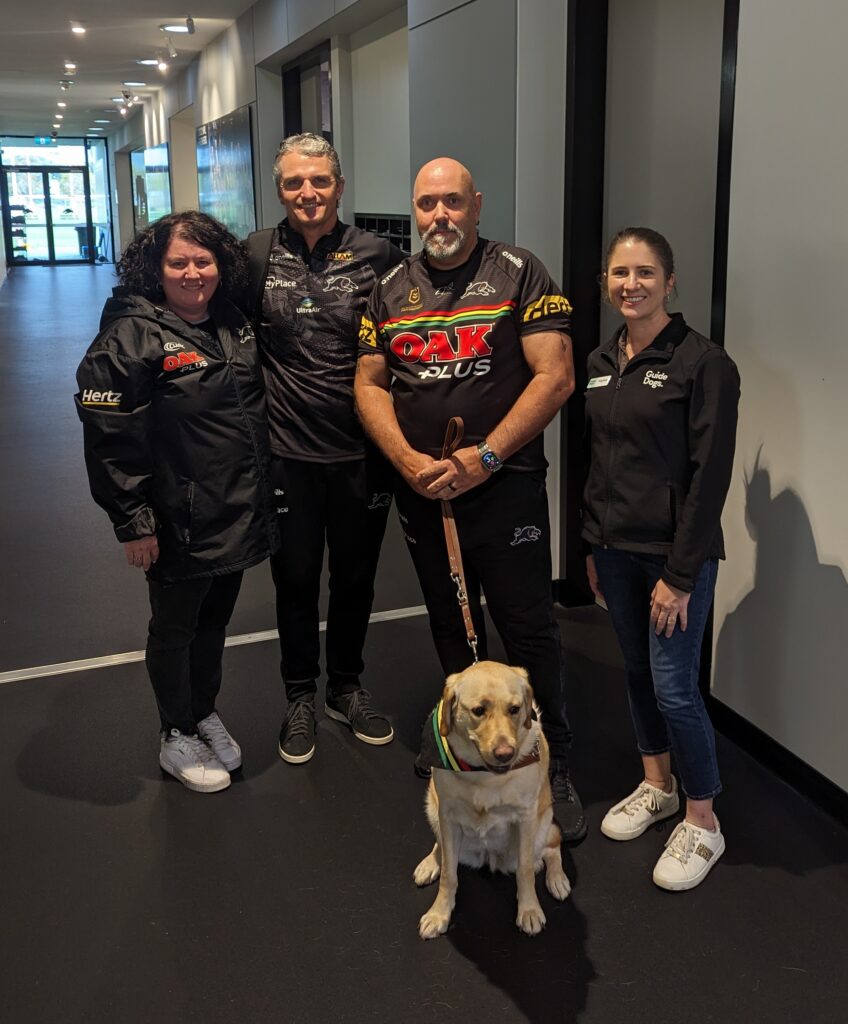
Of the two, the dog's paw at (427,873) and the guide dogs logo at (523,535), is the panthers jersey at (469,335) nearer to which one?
the guide dogs logo at (523,535)

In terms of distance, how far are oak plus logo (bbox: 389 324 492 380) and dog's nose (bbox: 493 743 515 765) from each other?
37.0 inches

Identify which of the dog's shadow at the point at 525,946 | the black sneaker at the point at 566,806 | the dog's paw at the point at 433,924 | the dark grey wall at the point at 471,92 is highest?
the dark grey wall at the point at 471,92

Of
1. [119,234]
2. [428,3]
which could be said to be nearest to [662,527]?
[428,3]

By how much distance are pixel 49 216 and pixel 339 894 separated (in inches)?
1148

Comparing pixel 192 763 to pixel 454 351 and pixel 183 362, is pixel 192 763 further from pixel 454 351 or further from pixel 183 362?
pixel 454 351

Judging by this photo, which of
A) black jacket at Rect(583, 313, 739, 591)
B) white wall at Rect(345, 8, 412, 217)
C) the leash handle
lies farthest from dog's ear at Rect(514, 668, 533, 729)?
white wall at Rect(345, 8, 412, 217)

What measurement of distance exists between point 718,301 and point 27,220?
93.9 feet

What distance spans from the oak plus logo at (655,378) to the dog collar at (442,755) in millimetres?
823

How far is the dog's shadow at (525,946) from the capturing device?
6.35ft

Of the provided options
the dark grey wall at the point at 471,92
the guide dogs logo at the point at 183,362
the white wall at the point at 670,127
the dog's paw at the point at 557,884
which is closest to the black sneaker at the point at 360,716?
the dog's paw at the point at 557,884

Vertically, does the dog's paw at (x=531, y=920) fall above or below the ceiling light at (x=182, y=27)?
below

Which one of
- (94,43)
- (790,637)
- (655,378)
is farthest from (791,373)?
(94,43)

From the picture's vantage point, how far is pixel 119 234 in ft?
84.9

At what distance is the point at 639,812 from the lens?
8.16 ft
